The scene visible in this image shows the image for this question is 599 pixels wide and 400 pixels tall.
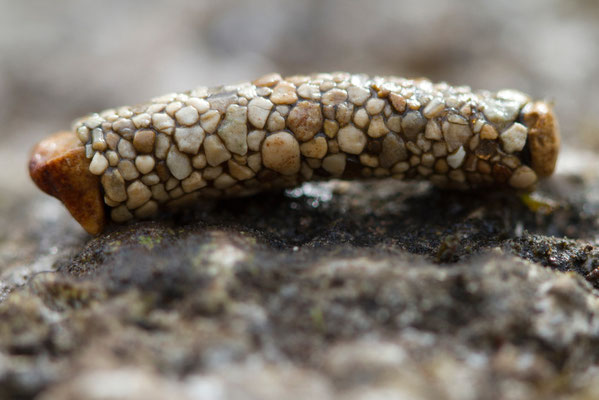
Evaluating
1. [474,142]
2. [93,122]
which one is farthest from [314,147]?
[93,122]

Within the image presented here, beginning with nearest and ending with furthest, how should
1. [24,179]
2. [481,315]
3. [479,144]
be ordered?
[481,315] < [479,144] < [24,179]

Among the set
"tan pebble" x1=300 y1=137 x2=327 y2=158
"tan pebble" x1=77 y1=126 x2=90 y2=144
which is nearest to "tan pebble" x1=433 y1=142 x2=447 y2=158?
"tan pebble" x1=300 y1=137 x2=327 y2=158

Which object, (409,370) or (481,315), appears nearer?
(409,370)

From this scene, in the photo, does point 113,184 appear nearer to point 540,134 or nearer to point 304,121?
point 304,121

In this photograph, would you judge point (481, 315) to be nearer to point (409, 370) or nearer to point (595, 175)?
point (409, 370)

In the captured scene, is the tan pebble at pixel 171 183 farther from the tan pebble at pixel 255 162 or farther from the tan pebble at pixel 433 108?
the tan pebble at pixel 433 108

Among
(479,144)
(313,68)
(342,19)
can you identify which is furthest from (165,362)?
(342,19)
